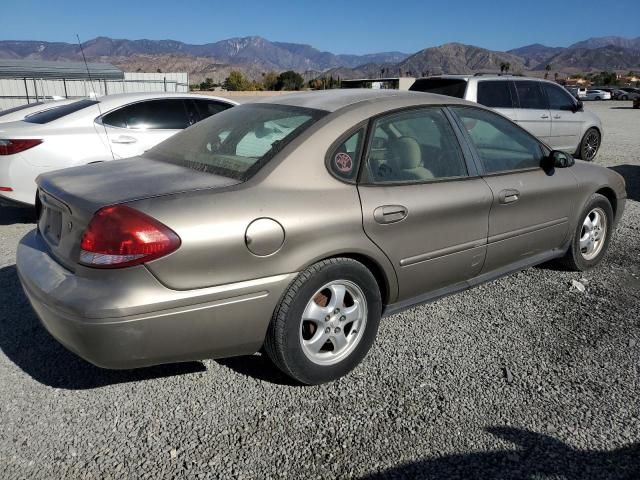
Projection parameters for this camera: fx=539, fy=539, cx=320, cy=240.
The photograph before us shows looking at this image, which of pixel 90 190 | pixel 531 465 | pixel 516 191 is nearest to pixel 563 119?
pixel 516 191

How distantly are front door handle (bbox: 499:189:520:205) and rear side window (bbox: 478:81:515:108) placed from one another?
5.48 metres

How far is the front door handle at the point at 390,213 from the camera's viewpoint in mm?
2926

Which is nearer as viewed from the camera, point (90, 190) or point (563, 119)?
point (90, 190)

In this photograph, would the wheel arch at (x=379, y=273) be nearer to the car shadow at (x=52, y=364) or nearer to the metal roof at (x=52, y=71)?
the car shadow at (x=52, y=364)

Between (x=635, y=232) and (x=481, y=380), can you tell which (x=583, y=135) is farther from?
(x=481, y=380)

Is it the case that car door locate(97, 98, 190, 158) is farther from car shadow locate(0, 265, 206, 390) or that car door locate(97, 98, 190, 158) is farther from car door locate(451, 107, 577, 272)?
car door locate(451, 107, 577, 272)

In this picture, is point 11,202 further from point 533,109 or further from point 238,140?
point 533,109

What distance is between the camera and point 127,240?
2332 millimetres

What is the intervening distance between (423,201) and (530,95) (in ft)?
24.8

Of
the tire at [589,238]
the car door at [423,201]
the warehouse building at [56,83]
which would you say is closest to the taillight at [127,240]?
the car door at [423,201]

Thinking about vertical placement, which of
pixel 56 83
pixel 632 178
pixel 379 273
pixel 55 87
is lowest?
pixel 632 178

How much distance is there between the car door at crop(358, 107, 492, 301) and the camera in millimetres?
2990

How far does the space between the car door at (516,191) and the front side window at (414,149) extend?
0.63 ft

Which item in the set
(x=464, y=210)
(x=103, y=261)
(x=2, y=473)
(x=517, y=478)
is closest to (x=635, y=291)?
(x=464, y=210)
